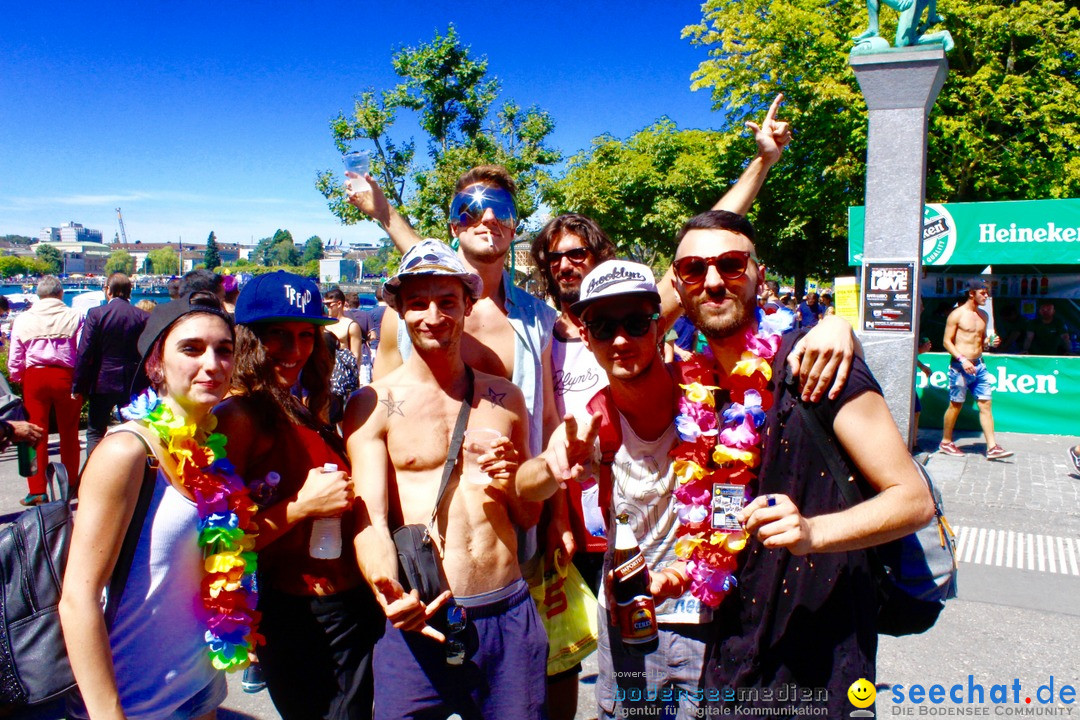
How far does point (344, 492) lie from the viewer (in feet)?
7.06

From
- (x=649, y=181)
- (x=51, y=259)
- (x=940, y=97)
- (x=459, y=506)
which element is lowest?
(x=459, y=506)

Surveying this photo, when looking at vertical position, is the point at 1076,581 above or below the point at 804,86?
below

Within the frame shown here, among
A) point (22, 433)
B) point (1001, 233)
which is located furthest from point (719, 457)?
point (1001, 233)

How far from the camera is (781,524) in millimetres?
1647

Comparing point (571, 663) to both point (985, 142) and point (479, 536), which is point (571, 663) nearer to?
point (479, 536)

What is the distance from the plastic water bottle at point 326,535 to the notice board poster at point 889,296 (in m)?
6.38

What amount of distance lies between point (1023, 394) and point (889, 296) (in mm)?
4168

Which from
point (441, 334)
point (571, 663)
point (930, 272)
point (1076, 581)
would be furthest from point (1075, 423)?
point (441, 334)

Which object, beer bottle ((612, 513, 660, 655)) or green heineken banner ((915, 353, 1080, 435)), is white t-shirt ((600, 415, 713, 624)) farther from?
green heineken banner ((915, 353, 1080, 435))

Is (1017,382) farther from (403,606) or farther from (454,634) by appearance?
(403,606)

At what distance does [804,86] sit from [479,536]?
1906 cm

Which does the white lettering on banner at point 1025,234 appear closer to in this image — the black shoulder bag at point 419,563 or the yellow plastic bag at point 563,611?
the yellow plastic bag at point 563,611

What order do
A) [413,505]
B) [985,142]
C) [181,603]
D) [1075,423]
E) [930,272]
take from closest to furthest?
[181,603] < [413,505] < [1075,423] < [930,272] < [985,142]

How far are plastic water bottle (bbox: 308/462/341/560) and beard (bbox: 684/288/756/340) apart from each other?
47.6 inches
